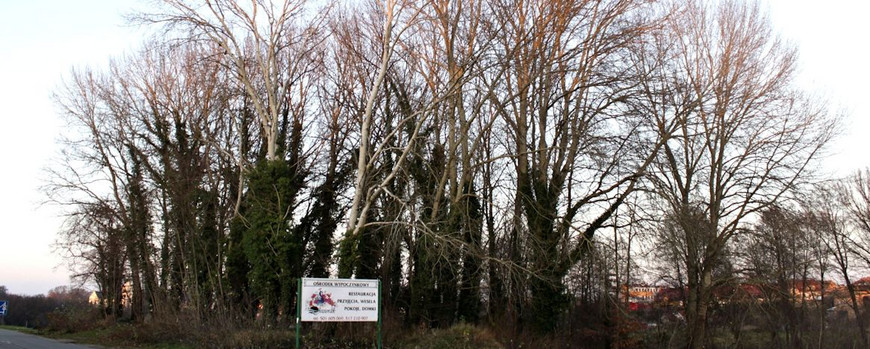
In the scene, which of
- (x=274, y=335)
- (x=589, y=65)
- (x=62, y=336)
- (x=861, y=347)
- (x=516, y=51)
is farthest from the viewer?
(x=861, y=347)

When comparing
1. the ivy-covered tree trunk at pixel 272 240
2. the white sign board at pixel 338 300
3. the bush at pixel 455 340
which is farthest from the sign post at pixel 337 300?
the ivy-covered tree trunk at pixel 272 240

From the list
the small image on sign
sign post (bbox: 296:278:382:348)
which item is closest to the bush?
sign post (bbox: 296:278:382:348)

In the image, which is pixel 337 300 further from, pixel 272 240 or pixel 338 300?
pixel 272 240

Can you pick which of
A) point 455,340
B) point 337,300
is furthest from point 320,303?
point 455,340

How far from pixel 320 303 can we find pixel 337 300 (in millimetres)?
471

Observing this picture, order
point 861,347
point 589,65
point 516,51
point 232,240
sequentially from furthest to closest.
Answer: point 861,347 < point 232,240 < point 589,65 < point 516,51

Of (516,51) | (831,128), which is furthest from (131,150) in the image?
(831,128)

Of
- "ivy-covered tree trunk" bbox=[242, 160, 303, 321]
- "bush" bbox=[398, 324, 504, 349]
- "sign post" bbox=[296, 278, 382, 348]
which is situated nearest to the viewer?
"sign post" bbox=[296, 278, 382, 348]

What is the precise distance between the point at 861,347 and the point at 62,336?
41.0m

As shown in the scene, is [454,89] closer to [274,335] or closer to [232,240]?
[274,335]

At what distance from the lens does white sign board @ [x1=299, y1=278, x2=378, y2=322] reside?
55.4 ft

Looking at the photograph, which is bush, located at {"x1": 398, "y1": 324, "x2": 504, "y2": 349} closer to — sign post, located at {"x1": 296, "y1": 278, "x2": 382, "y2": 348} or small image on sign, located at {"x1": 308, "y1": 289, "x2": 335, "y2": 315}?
sign post, located at {"x1": 296, "y1": 278, "x2": 382, "y2": 348}

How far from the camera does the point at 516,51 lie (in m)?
20.0

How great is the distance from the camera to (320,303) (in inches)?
671
